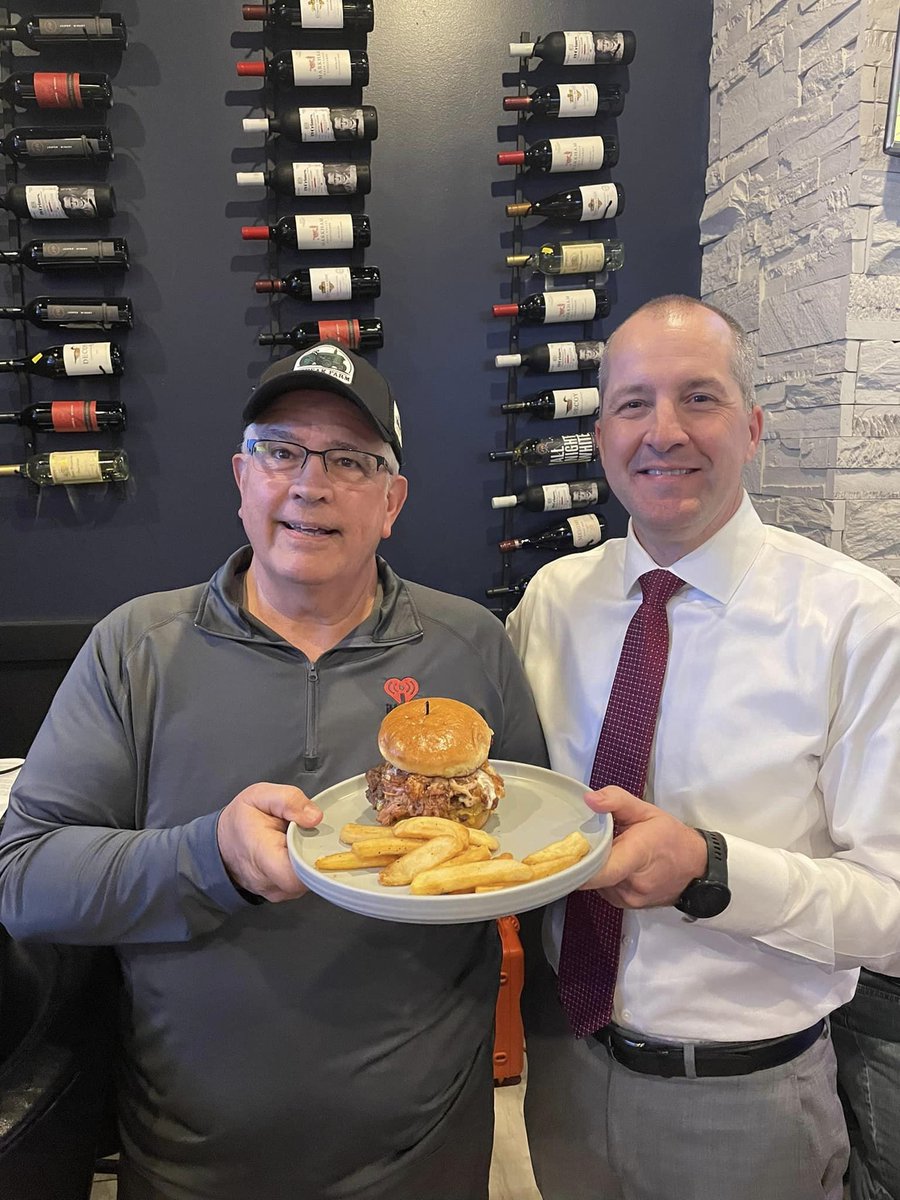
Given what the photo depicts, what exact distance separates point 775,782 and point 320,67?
114 inches

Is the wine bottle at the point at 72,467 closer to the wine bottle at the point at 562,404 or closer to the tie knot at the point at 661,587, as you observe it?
the wine bottle at the point at 562,404

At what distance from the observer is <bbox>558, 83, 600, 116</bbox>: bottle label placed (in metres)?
2.97

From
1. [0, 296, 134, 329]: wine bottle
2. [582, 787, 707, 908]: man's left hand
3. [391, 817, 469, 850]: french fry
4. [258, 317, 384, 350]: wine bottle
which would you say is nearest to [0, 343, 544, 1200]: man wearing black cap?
[391, 817, 469, 850]: french fry

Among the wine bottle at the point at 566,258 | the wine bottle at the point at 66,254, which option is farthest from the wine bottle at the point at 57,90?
the wine bottle at the point at 566,258

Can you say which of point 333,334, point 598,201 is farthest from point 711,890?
point 598,201

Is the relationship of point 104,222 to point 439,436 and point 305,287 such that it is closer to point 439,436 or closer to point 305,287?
point 305,287

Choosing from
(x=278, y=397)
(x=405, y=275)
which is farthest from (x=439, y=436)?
(x=278, y=397)

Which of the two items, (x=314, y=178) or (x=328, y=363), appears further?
(x=314, y=178)

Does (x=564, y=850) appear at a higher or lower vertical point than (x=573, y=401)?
lower

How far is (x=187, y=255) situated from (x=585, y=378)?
1.70 meters

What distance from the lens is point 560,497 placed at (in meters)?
3.22

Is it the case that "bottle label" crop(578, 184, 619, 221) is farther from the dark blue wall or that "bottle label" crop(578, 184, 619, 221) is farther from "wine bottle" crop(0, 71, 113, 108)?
"wine bottle" crop(0, 71, 113, 108)

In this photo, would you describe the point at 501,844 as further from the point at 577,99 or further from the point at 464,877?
the point at 577,99

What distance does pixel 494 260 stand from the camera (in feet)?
10.6
